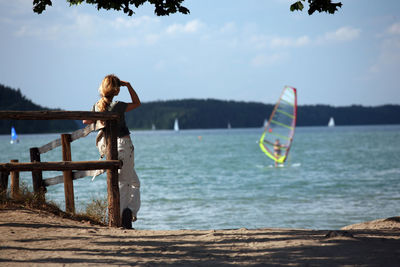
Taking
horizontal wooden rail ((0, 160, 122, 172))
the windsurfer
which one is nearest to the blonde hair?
horizontal wooden rail ((0, 160, 122, 172))

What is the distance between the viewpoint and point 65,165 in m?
7.14

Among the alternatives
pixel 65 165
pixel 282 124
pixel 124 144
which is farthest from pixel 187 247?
pixel 282 124

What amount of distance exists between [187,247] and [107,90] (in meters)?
2.58

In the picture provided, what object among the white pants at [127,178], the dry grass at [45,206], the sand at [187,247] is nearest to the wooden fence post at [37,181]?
the dry grass at [45,206]

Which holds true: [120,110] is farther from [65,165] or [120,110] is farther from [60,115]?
[65,165]

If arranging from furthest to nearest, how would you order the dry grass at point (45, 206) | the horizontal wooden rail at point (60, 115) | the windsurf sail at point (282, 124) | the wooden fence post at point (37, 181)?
the windsurf sail at point (282, 124), the wooden fence post at point (37, 181), the dry grass at point (45, 206), the horizontal wooden rail at point (60, 115)

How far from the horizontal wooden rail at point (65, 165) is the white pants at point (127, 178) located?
203mm

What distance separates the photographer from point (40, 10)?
24.0ft

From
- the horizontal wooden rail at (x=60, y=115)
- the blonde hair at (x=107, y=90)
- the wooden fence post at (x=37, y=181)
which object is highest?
the blonde hair at (x=107, y=90)

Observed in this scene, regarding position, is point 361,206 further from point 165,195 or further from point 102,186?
point 102,186

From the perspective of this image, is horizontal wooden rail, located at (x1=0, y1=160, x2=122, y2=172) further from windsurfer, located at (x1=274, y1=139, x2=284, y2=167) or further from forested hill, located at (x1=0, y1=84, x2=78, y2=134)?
forested hill, located at (x1=0, y1=84, x2=78, y2=134)

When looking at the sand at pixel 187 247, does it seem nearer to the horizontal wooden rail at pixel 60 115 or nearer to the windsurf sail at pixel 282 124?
the horizontal wooden rail at pixel 60 115

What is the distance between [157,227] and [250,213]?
4785mm

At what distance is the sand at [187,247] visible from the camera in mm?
5102
